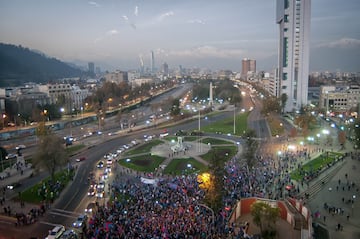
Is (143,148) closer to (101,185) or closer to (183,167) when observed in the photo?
(183,167)

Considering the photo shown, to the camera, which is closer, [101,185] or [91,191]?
[91,191]

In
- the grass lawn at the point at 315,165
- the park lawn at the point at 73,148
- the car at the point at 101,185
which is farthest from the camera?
the park lawn at the point at 73,148

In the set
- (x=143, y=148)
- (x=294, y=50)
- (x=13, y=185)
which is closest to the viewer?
(x=13, y=185)

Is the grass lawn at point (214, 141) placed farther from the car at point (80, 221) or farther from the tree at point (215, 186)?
the car at point (80, 221)

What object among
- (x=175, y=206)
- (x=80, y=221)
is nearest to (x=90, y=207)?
(x=80, y=221)

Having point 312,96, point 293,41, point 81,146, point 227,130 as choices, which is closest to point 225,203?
point 81,146

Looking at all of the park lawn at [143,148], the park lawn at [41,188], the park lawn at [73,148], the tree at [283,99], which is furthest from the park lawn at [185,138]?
the tree at [283,99]
